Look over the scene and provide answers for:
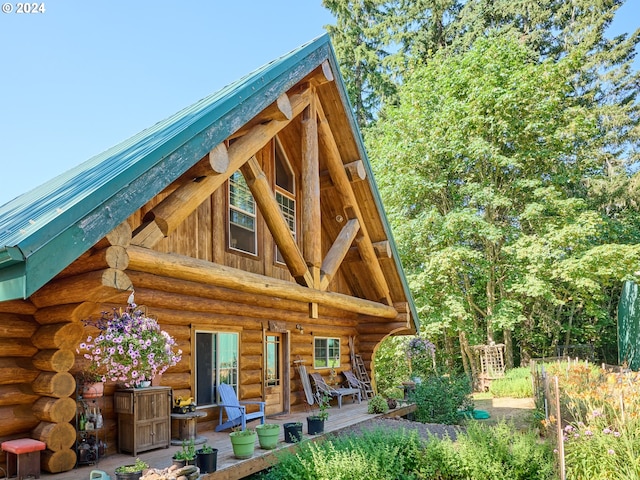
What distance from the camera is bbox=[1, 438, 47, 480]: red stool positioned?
16.3 ft

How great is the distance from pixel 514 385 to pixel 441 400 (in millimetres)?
5743

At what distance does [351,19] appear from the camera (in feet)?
84.5

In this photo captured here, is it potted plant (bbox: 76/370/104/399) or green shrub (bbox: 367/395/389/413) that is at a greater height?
potted plant (bbox: 76/370/104/399)

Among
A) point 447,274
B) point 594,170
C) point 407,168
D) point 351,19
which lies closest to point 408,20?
point 351,19

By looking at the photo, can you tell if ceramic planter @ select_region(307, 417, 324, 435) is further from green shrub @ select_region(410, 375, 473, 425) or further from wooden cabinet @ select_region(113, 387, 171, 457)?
green shrub @ select_region(410, 375, 473, 425)

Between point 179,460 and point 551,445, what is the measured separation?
15.2ft

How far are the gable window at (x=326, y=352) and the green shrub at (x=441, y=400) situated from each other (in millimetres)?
2069

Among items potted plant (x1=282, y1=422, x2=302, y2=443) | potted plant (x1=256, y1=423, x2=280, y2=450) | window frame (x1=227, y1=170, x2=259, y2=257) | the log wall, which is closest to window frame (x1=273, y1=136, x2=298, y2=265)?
the log wall

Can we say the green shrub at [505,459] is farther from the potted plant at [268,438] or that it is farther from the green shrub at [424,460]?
the potted plant at [268,438]

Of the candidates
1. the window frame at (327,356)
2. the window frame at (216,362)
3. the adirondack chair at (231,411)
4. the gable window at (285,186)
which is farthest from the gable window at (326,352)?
the adirondack chair at (231,411)

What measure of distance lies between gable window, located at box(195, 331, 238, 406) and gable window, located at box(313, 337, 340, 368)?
3.12m

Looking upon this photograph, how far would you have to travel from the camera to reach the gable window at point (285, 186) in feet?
34.4

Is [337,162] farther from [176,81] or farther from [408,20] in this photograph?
[408,20]

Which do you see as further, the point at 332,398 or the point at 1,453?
the point at 332,398
